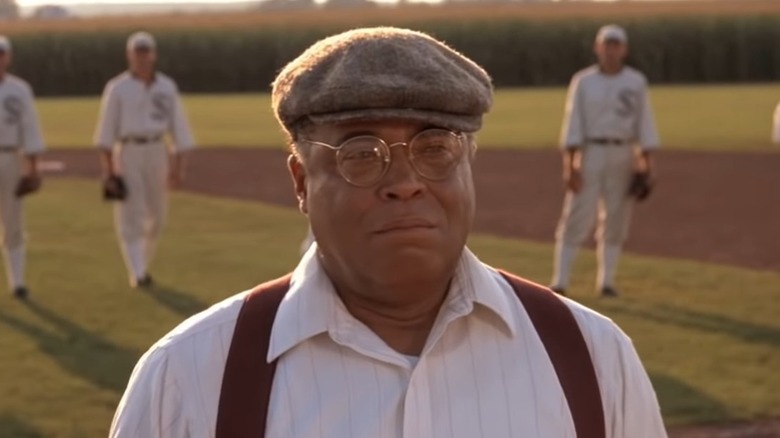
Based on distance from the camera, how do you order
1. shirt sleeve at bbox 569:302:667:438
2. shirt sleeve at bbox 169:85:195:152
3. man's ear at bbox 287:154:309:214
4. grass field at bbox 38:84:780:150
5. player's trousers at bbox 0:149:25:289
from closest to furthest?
shirt sleeve at bbox 569:302:667:438 < man's ear at bbox 287:154:309:214 < player's trousers at bbox 0:149:25:289 < shirt sleeve at bbox 169:85:195:152 < grass field at bbox 38:84:780:150

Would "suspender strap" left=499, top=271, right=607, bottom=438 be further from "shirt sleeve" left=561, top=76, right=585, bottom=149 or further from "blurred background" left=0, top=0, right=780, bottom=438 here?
"shirt sleeve" left=561, top=76, right=585, bottom=149

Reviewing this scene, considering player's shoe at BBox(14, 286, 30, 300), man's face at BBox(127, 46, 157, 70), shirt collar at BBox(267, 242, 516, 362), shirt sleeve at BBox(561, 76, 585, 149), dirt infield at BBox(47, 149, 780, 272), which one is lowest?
dirt infield at BBox(47, 149, 780, 272)

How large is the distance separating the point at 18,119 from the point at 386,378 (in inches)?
432

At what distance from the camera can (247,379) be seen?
262 centimetres

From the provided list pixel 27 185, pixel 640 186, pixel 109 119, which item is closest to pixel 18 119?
pixel 27 185

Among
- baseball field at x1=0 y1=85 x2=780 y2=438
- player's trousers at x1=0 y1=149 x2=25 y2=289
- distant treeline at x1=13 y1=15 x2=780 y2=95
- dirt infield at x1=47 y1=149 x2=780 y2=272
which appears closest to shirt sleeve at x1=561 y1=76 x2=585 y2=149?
baseball field at x1=0 y1=85 x2=780 y2=438

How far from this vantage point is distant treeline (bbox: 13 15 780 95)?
57.2 meters

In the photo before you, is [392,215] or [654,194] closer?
[392,215]

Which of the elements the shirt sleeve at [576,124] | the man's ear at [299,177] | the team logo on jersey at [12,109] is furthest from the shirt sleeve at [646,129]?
the man's ear at [299,177]

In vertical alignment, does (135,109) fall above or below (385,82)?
below

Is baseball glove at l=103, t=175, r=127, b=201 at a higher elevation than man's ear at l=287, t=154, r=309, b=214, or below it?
below

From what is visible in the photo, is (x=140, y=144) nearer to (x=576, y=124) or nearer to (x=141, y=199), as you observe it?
(x=141, y=199)

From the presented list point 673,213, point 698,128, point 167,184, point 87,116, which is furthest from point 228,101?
point 167,184

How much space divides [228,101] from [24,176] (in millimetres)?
39063
